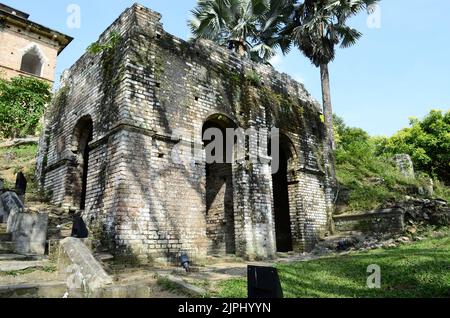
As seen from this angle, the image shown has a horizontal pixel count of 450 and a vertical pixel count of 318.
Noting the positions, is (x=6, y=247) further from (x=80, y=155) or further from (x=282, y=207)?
(x=282, y=207)

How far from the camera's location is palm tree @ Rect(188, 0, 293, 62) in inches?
697

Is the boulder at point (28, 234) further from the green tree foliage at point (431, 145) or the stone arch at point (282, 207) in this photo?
the green tree foliage at point (431, 145)

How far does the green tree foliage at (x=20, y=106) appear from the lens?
21320 millimetres

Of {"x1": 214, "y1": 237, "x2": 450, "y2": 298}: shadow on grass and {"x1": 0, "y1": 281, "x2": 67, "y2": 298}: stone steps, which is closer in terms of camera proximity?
{"x1": 0, "y1": 281, "x2": 67, "y2": 298}: stone steps

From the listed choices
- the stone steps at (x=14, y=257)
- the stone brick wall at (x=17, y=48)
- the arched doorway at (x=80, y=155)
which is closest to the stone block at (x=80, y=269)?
the stone steps at (x=14, y=257)

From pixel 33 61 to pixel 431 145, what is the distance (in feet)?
105

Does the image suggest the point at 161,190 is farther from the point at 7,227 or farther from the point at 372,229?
the point at 372,229

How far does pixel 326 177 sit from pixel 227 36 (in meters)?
9.56

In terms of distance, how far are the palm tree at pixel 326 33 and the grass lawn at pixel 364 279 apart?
29.1 ft

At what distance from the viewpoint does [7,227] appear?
25.1ft

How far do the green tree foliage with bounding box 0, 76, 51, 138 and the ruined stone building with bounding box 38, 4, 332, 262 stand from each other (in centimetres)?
1075

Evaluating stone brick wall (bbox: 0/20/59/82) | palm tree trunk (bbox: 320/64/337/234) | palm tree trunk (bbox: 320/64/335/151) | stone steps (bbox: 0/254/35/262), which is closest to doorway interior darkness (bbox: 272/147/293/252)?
palm tree trunk (bbox: 320/64/337/234)

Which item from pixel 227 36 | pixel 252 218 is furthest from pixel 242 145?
pixel 227 36

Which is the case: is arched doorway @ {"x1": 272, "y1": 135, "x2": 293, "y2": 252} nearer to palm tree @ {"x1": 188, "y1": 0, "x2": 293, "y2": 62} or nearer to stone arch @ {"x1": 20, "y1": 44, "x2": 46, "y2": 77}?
palm tree @ {"x1": 188, "y1": 0, "x2": 293, "y2": 62}
